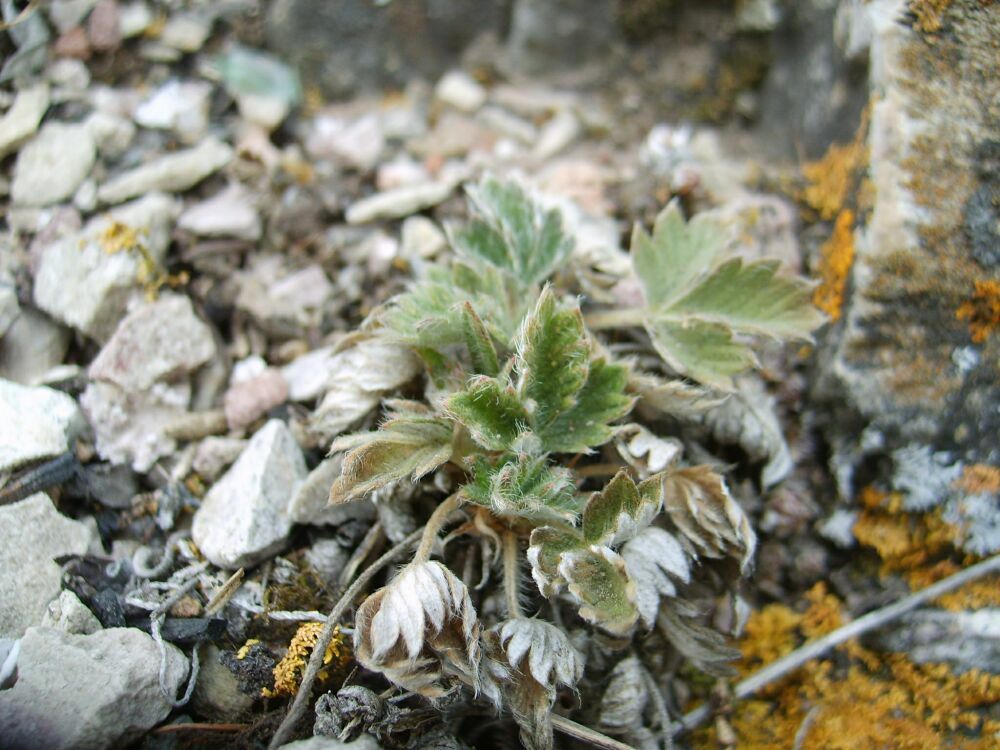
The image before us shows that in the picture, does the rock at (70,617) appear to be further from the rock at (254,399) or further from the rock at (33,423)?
the rock at (254,399)

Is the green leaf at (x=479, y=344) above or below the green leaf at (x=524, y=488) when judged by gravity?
above

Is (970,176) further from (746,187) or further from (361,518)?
(361,518)

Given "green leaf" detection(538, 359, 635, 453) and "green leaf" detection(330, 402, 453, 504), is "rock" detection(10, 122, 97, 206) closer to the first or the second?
"green leaf" detection(330, 402, 453, 504)

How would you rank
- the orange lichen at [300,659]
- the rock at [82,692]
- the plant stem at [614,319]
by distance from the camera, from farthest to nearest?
the plant stem at [614,319] < the orange lichen at [300,659] < the rock at [82,692]

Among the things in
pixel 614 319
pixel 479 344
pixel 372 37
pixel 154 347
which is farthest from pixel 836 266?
pixel 154 347

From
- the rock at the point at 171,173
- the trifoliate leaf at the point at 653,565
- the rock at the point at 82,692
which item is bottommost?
the trifoliate leaf at the point at 653,565

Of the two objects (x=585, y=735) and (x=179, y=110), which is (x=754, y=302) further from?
(x=179, y=110)

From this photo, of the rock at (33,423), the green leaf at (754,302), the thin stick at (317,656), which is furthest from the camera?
the green leaf at (754,302)

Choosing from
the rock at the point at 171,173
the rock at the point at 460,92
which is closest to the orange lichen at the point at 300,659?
the rock at the point at 171,173
